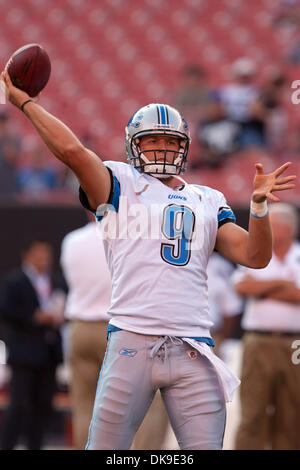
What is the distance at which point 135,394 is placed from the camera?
2.78m

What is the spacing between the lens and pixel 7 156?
8.16 meters

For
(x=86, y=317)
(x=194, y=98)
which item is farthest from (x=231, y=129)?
(x=86, y=317)

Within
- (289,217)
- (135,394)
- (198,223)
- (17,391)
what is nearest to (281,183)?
(198,223)

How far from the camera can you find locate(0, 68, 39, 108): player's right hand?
2902mm

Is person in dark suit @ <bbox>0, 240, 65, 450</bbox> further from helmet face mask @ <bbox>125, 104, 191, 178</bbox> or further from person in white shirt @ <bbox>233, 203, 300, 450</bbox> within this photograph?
helmet face mask @ <bbox>125, 104, 191, 178</bbox>

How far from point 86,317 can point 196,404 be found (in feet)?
7.40

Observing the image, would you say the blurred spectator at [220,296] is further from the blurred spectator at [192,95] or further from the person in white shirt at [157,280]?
the blurred spectator at [192,95]

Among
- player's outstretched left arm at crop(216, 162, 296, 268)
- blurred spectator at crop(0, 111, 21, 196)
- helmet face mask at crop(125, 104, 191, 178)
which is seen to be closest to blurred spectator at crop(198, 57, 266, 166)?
blurred spectator at crop(0, 111, 21, 196)

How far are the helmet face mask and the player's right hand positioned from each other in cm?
40

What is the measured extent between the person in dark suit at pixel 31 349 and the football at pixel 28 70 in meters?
3.18

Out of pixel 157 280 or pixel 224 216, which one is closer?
pixel 157 280

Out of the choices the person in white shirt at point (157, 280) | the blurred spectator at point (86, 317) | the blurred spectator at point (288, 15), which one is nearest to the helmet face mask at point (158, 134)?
the person in white shirt at point (157, 280)

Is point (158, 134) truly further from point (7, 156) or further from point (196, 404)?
point (7, 156)

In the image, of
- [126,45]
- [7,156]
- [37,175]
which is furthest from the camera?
[126,45]
